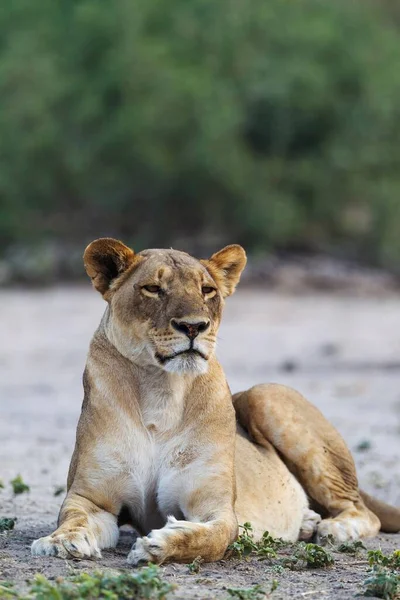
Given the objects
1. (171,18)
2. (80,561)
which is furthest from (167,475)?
(171,18)

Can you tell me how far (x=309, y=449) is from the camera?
574cm

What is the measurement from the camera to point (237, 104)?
1938 centimetres

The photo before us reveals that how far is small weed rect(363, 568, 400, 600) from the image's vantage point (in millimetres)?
4094

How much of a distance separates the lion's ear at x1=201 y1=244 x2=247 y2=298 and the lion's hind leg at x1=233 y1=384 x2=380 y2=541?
79cm

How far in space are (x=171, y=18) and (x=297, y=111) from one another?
2.77m

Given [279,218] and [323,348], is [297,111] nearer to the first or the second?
[279,218]

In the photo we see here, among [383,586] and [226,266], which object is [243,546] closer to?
[383,586]

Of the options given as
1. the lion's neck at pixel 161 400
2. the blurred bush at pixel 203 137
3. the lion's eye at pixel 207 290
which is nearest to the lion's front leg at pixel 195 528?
the lion's neck at pixel 161 400

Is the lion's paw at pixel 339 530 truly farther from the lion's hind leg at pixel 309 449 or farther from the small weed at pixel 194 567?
the small weed at pixel 194 567

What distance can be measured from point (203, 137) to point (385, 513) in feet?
41.8

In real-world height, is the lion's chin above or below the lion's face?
below

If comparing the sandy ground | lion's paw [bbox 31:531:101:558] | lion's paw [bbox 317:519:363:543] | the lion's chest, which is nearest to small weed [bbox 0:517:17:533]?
the sandy ground

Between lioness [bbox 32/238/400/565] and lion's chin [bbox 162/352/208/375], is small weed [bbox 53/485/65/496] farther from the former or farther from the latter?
lion's chin [bbox 162/352/208/375]

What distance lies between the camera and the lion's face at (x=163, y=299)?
4.55 meters
